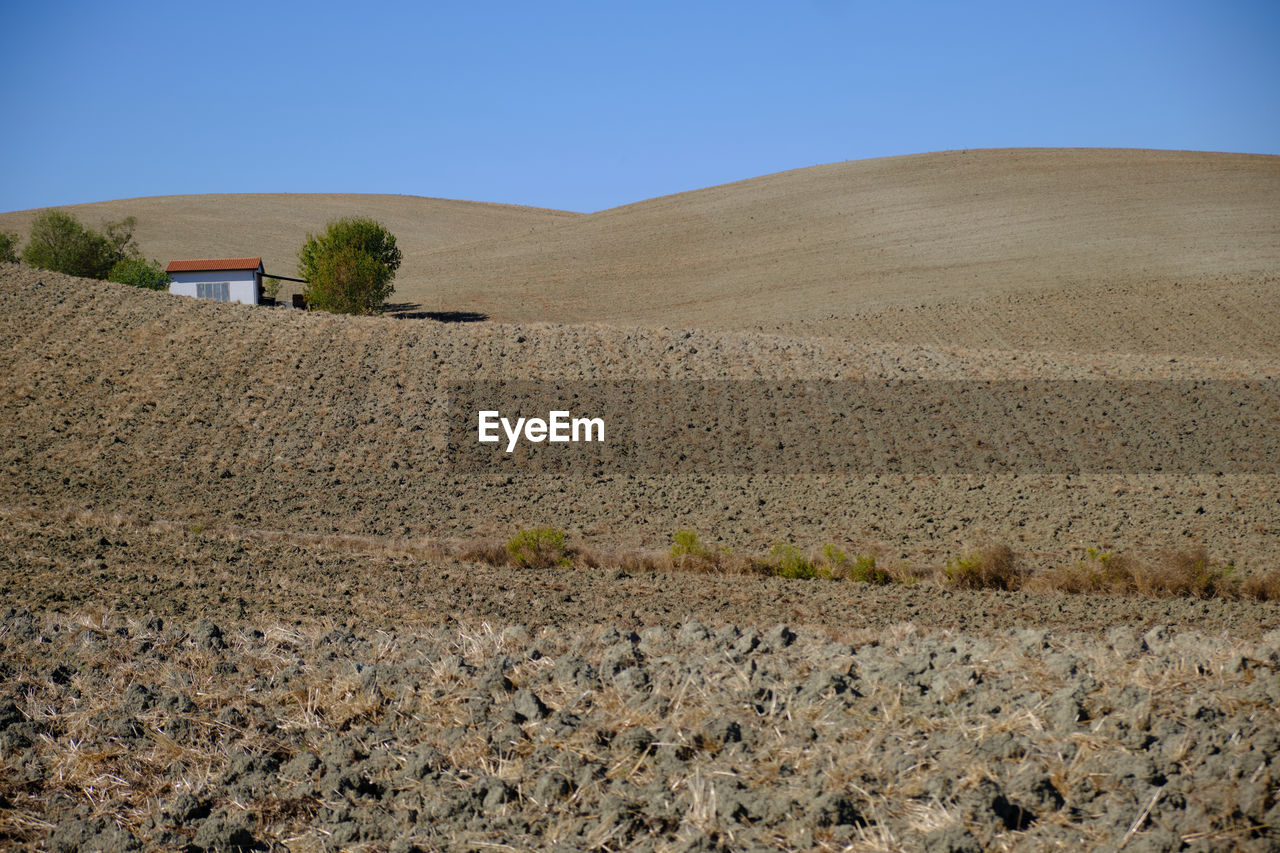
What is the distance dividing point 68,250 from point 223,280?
1648 centimetres

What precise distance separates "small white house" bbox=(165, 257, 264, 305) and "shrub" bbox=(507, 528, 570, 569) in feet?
121

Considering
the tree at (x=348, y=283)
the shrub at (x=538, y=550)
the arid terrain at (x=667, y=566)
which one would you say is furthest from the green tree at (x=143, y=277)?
the shrub at (x=538, y=550)

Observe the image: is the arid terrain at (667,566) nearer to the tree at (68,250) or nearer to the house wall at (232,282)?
the house wall at (232,282)

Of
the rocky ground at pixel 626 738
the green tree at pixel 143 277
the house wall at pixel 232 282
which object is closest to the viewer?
the rocky ground at pixel 626 738

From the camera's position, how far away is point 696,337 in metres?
32.3

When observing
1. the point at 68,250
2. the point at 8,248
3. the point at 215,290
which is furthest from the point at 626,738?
the point at 8,248

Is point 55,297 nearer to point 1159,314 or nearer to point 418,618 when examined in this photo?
point 418,618

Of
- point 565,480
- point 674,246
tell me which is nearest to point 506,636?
point 565,480

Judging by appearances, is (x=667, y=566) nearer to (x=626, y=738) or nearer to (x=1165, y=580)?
(x=1165, y=580)

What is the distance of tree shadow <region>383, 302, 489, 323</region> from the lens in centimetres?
4591

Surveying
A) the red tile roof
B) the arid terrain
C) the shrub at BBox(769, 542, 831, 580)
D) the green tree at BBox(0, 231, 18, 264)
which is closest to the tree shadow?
the arid terrain

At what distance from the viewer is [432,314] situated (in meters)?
47.1

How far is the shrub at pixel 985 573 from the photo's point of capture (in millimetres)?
13625

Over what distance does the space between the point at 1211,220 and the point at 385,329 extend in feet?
156
